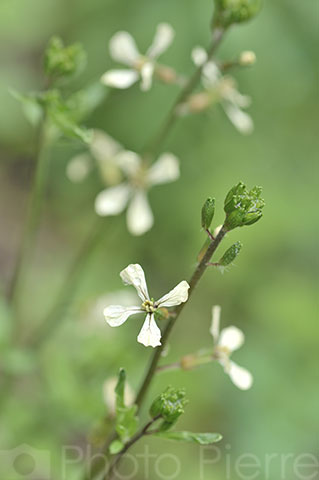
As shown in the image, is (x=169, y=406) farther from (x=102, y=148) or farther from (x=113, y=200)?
(x=102, y=148)

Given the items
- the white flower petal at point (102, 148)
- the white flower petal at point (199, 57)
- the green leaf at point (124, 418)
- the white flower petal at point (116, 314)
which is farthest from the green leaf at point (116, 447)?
the white flower petal at point (102, 148)

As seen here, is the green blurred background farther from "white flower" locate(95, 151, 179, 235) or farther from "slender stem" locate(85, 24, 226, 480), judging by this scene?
"slender stem" locate(85, 24, 226, 480)

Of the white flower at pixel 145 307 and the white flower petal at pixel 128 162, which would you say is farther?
the white flower petal at pixel 128 162

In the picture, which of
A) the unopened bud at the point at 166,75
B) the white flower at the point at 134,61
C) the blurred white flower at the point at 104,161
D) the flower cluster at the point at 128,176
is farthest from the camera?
the blurred white flower at the point at 104,161

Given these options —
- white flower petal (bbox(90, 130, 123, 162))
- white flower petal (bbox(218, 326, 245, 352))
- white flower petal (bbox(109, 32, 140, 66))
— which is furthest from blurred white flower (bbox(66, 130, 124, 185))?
white flower petal (bbox(218, 326, 245, 352))

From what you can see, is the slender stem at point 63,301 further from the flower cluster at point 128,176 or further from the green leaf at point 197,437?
the green leaf at point 197,437

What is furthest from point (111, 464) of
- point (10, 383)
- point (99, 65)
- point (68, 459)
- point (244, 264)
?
point (99, 65)
